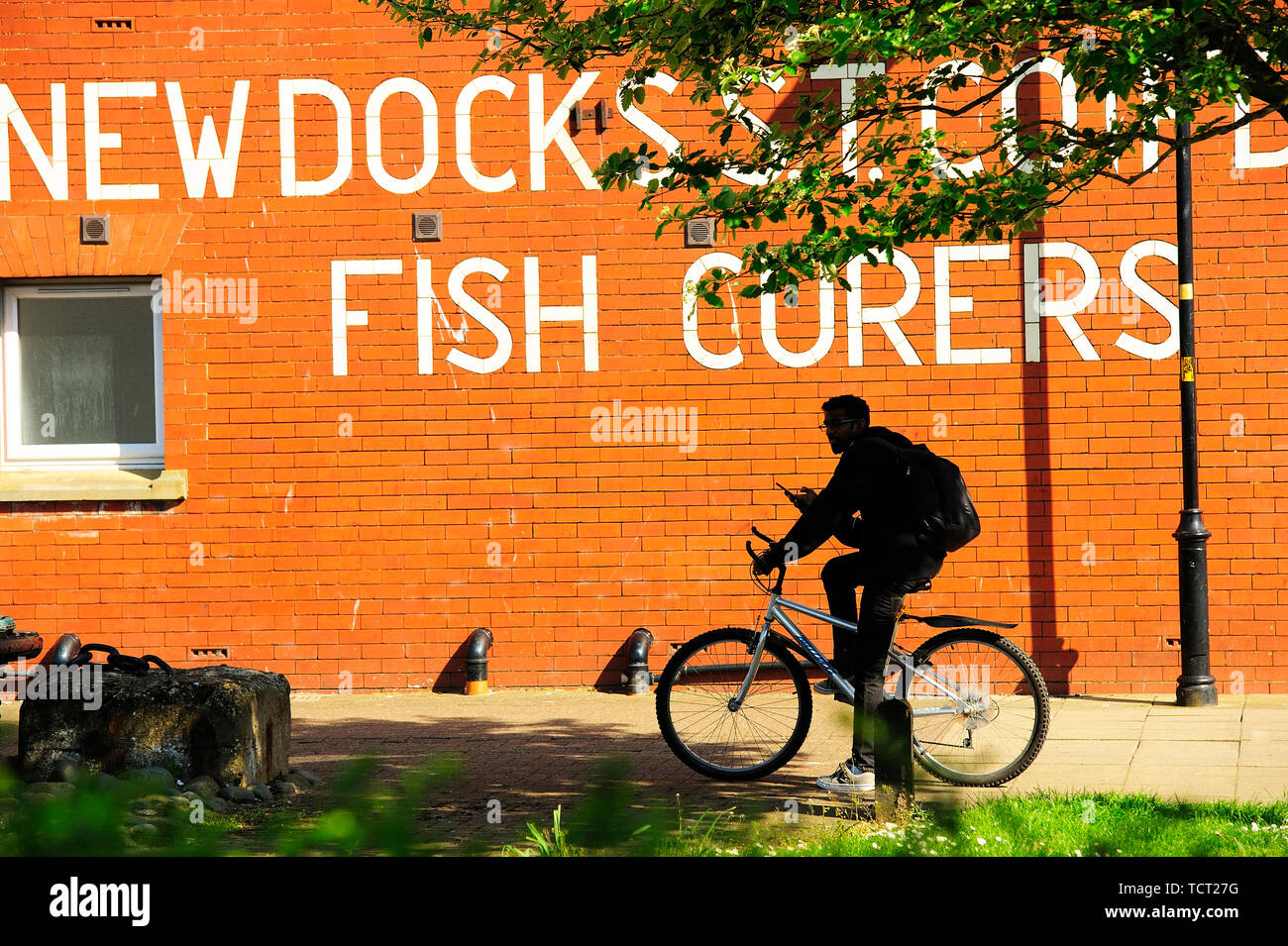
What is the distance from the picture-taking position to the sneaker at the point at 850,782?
5871 millimetres

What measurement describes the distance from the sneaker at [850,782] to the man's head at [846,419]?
4.97 feet

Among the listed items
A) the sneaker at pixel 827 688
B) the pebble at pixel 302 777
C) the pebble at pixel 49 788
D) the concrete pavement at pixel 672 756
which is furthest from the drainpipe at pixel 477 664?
the pebble at pixel 49 788

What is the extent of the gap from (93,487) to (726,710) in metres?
5.64

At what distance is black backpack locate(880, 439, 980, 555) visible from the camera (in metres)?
5.81

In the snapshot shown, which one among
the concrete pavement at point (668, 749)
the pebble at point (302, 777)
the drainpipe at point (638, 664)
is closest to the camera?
the concrete pavement at point (668, 749)

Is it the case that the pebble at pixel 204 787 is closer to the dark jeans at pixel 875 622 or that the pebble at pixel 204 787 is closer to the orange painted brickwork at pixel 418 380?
the dark jeans at pixel 875 622

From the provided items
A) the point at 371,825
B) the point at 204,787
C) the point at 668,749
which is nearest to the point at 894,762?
the point at 371,825

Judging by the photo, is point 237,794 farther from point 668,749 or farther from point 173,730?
point 668,749

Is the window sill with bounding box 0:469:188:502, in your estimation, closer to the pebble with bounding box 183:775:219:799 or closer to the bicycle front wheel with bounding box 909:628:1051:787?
the pebble with bounding box 183:775:219:799

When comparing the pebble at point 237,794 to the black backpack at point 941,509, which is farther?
the pebble at point 237,794

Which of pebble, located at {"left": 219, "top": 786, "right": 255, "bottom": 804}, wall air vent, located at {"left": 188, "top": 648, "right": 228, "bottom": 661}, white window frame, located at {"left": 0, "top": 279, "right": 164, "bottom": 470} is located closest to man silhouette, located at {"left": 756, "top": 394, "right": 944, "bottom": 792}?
pebble, located at {"left": 219, "top": 786, "right": 255, "bottom": 804}

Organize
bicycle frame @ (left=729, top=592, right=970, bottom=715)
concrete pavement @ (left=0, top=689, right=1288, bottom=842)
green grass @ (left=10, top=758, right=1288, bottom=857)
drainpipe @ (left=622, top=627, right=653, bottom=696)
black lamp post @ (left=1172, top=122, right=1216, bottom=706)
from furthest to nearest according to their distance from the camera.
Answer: drainpipe @ (left=622, top=627, right=653, bottom=696) → black lamp post @ (left=1172, top=122, right=1216, bottom=706) → bicycle frame @ (left=729, top=592, right=970, bottom=715) → concrete pavement @ (left=0, top=689, right=1288, bottom=842) → green grass @ (left=10, top=758, right=1288, bottom=857)
